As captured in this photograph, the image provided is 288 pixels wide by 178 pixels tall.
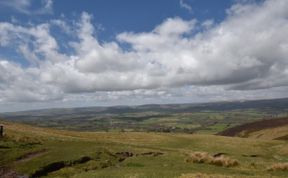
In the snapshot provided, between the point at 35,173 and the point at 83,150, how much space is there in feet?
37.9

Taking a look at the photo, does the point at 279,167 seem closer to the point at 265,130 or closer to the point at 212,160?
the point at 212,160

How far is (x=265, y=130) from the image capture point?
152375 mm

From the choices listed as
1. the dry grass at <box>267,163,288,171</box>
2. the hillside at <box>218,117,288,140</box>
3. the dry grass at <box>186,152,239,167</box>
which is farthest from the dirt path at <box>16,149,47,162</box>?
the hillside at <box>218,117,288,140</box>

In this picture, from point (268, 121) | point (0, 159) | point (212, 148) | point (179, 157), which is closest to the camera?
point (0, 159)

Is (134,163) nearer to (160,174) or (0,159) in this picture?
(160,174)

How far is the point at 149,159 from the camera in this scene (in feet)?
141

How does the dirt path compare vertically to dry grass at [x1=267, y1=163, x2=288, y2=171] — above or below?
above

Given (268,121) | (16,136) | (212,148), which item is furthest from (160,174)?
(268,121)

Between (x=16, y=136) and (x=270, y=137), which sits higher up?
(x=16, y=136)

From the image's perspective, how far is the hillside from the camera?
13786 cm

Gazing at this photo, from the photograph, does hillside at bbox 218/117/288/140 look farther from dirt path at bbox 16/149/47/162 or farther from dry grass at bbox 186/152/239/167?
dirt path at bbox 16/149/47/162

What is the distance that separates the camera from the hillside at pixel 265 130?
13786 centimetres

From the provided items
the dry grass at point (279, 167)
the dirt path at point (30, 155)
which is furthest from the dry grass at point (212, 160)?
the dirt path at point (30, 155)

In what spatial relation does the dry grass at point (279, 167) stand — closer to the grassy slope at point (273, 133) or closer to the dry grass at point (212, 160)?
the dry grass at point (212, 160)
